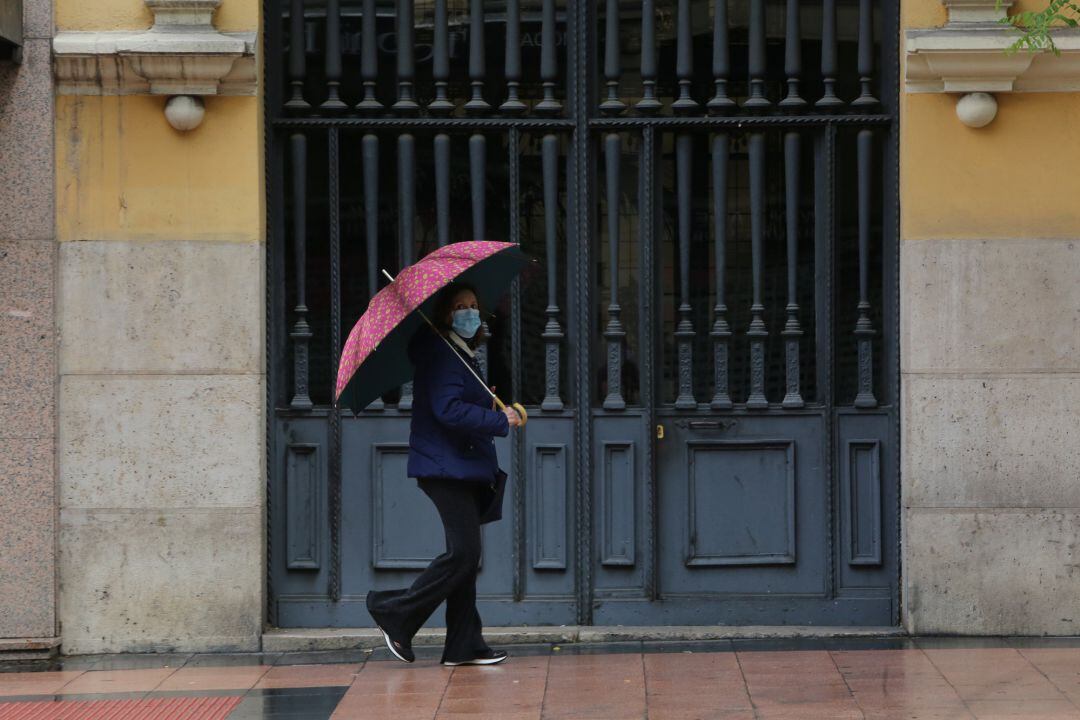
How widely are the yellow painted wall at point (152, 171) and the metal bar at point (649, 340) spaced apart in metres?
2.05

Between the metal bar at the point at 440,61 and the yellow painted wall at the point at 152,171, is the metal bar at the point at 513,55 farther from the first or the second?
the yellow painted wall at the point at 152,171

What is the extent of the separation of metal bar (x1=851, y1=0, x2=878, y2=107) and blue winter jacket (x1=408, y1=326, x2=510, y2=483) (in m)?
2.69

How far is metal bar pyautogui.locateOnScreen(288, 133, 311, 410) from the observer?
917cm

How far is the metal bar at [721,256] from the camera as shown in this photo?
9.21 metres

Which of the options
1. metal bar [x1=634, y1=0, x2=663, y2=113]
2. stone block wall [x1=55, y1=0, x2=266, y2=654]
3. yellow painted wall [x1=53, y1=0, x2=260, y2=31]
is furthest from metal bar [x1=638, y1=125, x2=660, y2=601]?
yellow painted wall [x1=53, y1=0, x2=260, y2=31]

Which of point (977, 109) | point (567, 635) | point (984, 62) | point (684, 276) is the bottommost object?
point (567, 635)

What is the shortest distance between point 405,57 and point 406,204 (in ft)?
2.58

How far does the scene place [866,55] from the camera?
359 inches

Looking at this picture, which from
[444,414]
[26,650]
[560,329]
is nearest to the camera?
[444,414]

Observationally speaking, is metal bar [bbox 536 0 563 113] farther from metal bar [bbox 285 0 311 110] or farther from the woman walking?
the woman walking

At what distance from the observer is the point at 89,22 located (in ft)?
29.1

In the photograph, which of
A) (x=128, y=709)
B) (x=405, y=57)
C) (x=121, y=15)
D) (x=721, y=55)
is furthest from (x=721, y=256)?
(x=128, y=709)

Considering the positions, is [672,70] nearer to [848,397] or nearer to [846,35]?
[846,35]

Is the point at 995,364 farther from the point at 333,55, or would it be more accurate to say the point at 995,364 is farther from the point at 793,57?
the point at 333,55
